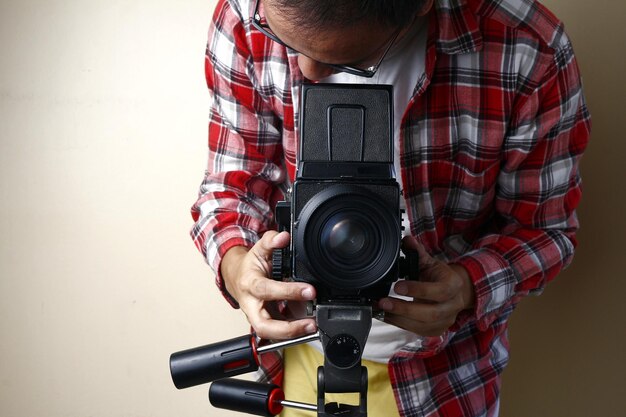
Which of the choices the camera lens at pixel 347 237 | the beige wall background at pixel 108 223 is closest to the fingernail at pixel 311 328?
the camera lens at pixel 347 237

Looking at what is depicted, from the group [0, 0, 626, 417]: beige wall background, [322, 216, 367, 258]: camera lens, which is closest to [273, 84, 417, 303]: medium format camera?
[322, 216, 367, 258]: camera lens

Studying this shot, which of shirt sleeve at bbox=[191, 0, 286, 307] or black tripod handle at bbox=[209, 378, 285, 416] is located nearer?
black tripod handle at bbox=[209, 378, 285, 416]

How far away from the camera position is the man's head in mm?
730

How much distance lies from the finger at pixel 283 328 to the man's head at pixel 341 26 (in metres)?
0.30

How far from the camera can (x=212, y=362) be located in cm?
81

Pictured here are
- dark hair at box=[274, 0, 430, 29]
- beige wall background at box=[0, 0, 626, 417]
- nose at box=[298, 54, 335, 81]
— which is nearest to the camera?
dark hair at box=[274, 0, 430, 29]

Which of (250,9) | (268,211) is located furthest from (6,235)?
(250,9)

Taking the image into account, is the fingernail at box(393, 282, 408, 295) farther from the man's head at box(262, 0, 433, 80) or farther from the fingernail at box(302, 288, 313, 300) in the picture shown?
the man's head at box(262, 0, 433, 80)

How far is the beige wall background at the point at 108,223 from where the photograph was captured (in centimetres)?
145

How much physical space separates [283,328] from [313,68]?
1.01 ft

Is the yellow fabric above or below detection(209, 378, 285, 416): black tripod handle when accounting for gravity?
below

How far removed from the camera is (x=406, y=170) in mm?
988

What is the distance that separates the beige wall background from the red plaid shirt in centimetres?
35

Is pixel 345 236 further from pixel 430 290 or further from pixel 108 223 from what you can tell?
pixel 108 223
